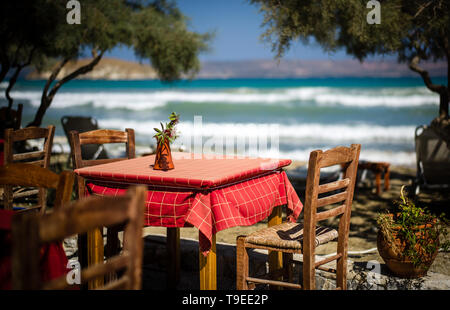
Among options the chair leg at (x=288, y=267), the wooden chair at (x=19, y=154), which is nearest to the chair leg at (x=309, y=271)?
the chair leg at (x=288, y=267)

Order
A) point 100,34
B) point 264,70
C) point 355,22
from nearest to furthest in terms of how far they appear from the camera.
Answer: point 355,22
point 100,34
point 264,70

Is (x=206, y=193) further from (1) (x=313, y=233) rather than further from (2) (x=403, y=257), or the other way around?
(2) (x=403, y=257)

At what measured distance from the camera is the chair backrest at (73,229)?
1.25 m

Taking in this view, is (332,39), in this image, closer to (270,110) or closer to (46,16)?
(46,16)

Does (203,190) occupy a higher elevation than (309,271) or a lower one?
higher

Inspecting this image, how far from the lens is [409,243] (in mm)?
2949

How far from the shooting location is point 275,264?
3100mm

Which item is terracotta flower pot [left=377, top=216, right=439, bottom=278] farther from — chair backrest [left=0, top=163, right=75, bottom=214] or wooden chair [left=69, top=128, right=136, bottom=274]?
chair backrest [left=0, top=163, right=75, bottom=214]

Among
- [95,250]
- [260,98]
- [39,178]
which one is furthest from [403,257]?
[260,98]

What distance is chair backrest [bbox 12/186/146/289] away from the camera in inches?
49.0

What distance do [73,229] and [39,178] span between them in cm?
90

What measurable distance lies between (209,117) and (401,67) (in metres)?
21.0

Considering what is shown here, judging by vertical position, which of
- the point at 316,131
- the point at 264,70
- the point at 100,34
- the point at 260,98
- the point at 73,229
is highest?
the point at 264,70

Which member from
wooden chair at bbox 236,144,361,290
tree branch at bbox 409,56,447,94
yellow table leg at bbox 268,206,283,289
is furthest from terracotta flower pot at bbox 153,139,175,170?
tree branch at bbox 409,56,447,94
